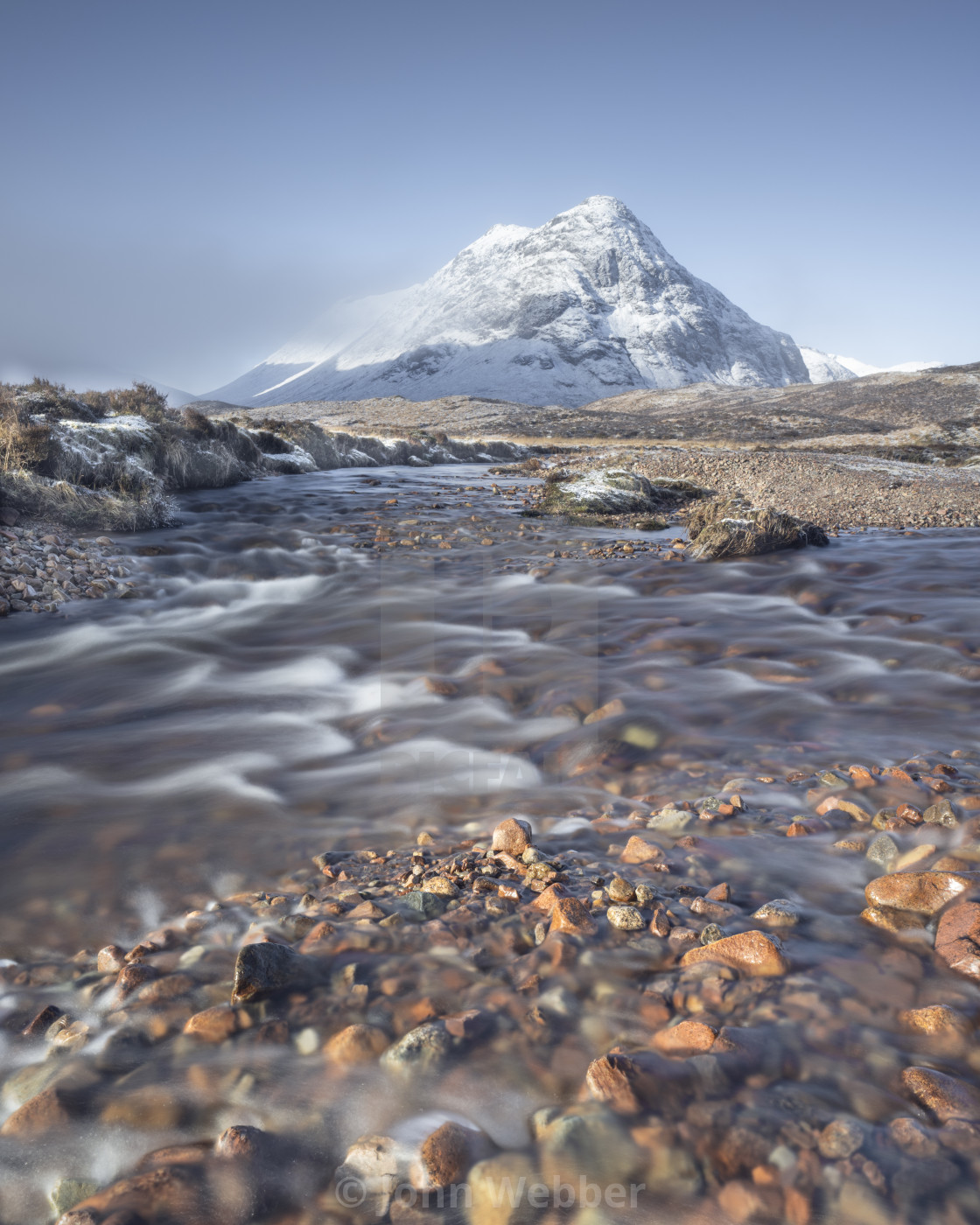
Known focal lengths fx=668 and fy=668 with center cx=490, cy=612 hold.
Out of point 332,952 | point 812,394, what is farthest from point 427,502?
point 812,394

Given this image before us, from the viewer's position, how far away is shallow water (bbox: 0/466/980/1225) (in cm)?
343

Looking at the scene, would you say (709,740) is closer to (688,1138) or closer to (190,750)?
(688,1138)

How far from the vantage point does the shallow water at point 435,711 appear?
3.43 metres

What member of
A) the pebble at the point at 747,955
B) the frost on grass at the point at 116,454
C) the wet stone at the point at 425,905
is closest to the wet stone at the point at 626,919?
the pebble at the point at 747,955

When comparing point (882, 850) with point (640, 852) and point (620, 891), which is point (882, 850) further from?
point (620, 891)

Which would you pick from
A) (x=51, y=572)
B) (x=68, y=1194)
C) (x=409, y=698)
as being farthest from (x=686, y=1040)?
(x=51, y=572)

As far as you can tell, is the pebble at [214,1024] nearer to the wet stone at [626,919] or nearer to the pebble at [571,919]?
the pebble at [571,919]

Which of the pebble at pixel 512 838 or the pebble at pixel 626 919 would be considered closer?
the pebble at pixel 626 919

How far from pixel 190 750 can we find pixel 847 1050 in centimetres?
437

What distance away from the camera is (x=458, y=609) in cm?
865

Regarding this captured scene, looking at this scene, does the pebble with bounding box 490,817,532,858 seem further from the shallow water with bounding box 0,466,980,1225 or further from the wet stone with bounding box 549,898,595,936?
the wet stone with bounding box 549,898,595,936

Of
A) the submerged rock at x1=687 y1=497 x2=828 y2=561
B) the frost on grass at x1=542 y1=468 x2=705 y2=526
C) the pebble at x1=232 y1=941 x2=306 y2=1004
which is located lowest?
the pebble at x1=232 y1=941 x2=306 y2=1004

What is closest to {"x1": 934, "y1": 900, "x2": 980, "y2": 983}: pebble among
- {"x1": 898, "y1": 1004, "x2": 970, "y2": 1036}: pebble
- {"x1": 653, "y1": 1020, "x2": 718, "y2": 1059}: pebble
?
{"x1": 898, "y1": 1004, "x2": 970, "y2": 1036}: pebble

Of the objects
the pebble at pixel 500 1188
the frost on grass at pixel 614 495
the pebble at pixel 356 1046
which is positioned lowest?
the pebble at pixel 500 1188
